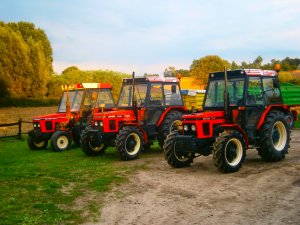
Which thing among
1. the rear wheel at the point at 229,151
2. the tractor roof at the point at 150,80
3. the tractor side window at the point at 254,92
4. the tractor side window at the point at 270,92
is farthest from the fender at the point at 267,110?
the tractor roof at the point at 150,80

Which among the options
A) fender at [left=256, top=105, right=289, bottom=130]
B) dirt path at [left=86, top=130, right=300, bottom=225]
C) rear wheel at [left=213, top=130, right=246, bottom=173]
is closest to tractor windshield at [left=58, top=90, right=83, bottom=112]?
dirt path at [left=86, top=130, right=300, bottom=225]

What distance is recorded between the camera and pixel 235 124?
9594mm

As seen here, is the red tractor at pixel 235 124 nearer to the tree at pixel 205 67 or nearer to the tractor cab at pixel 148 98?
the tractor cab at pixel 148 98

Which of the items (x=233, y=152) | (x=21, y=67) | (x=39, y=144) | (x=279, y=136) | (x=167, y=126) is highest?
(x=21, y=67)

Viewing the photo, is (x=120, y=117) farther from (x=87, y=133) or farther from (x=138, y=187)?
(x=138, y=187)

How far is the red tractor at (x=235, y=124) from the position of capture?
931 cm

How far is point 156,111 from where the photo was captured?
12883mm

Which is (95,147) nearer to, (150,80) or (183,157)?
(150,80)

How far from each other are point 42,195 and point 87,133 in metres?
4.80

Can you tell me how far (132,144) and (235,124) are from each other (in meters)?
3.31

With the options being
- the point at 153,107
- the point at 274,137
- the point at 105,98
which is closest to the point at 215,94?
the point at 274,137

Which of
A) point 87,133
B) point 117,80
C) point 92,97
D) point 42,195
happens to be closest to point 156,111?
point 87,133

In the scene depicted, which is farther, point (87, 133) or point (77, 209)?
point (87, 133)

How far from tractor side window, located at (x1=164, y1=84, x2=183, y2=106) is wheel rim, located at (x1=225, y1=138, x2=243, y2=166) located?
4345 millimetres
